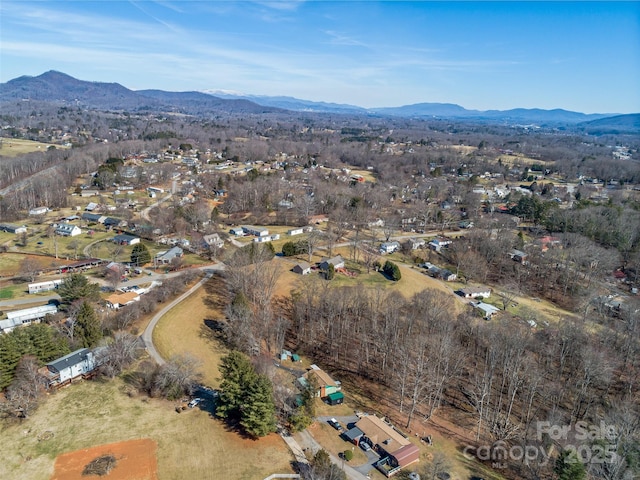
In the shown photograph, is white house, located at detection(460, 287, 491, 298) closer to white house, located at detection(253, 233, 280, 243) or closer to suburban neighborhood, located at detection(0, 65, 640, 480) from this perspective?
suburban neighborhood, located at detection(0, 65, 640, 480)

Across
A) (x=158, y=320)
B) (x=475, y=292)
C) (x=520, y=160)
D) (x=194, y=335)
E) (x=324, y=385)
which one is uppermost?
(x=520, y=160)

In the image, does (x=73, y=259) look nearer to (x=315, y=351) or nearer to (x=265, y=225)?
(x=265, y=225)

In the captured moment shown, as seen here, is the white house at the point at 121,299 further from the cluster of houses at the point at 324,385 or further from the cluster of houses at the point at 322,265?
the cluster of houses at the point at 324,385

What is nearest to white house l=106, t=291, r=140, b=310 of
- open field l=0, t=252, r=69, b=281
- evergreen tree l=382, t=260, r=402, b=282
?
open field l=0, t=252, r=69, b=281

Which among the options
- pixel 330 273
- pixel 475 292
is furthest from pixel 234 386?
pixel 475 292

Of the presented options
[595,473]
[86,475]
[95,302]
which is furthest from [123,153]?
[595,473]

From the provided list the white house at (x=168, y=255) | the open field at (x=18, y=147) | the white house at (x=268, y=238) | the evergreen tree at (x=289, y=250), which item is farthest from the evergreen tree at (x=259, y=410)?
the open field at (x=18, y=147)

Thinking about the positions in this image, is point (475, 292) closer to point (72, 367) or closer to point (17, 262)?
point (72, 367)

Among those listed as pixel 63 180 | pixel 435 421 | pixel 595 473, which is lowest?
pixel 435 421
